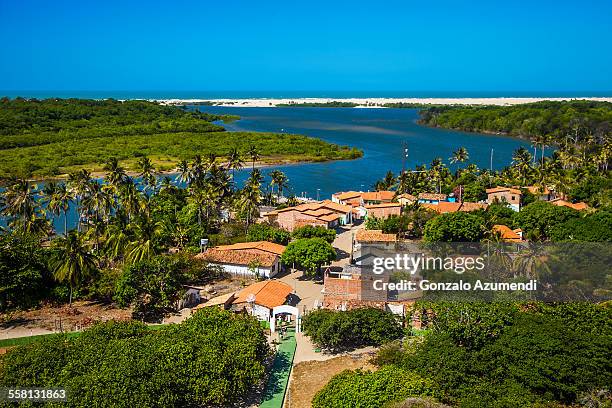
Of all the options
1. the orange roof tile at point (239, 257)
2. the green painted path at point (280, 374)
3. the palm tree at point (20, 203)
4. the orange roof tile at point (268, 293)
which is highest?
the palm tree at point (20, 203)

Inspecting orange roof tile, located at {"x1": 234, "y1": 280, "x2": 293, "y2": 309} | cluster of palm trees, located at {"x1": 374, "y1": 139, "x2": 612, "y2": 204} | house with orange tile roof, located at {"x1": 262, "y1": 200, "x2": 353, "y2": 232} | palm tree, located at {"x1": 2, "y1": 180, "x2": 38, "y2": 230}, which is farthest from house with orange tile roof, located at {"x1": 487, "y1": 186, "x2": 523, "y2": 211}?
palm tree, located at {"x1": 2, "y1": 180, "x2": 38, "y2": 230}

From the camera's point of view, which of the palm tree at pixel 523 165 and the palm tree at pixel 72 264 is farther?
the palm tree at pixel 523 165

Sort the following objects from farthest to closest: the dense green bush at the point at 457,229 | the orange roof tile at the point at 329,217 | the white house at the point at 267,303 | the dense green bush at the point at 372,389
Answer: the orange roof tile at the point at 329,217
the dense green bush at the point at 457,229
the white house at the point at 267,303
the dense green bush at the point at 372,389

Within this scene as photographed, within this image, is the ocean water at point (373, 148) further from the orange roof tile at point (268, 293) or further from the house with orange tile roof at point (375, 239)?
the orange roof tile at point (268, 293)

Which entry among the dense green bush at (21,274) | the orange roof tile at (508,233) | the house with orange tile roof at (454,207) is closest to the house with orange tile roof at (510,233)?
the orange roof tile at (508,233)

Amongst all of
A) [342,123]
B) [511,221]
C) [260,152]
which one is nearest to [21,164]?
[260,152]

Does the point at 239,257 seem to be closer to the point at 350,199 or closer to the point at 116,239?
the point at 116,239

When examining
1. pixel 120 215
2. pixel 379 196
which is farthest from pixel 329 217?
pixel 120 215
